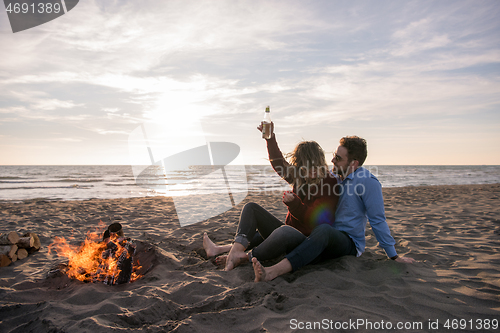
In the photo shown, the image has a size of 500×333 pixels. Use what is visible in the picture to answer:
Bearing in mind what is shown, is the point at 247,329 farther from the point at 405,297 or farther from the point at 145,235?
the point at 145,235

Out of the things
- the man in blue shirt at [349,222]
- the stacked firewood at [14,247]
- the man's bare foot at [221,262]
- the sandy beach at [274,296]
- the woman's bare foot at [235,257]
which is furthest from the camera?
the stacked firewood at [14,247]

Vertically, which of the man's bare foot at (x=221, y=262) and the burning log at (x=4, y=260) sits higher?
the burning log at (x=4, y=260)

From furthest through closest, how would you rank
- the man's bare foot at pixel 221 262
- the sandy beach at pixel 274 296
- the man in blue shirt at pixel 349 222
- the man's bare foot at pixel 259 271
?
the man's bare foot at pixel 221 262 < the man in blue shirt at pixel 349 222 < the man's bare foot at pixel 259 271 < the sandy beach at pixel 274 296

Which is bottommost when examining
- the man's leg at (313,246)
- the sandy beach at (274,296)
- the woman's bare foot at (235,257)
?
the sandy beach at (274,296)

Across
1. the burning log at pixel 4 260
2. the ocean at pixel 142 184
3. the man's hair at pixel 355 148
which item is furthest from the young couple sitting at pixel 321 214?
the ocean at pixel 142 184

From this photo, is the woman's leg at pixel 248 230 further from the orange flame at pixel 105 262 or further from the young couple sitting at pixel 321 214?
the orange flame at pixel 105 262

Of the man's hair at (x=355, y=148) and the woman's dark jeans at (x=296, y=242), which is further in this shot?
the man's hair at (x=355, y=148)

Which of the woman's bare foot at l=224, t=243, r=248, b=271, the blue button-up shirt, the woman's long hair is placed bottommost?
the woman's bare foot at l=224, t=243, r=248, b=271

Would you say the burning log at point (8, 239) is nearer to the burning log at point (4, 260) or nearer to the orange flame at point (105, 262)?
the burning log at point (4, 260)

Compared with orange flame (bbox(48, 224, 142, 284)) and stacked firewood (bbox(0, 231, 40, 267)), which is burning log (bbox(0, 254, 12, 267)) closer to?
stacked firewood (bbox(0, 231, 40, 267))

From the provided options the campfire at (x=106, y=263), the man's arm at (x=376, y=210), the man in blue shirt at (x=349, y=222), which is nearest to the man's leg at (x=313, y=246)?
the man in blue shirt at (x=349, y=222)

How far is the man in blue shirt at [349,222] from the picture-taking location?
2.60m

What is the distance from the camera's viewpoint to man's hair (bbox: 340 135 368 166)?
2.82 metres

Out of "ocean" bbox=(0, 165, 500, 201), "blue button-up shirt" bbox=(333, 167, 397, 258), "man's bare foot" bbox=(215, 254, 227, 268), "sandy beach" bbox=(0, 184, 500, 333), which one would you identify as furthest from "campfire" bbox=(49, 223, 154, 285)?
"ocean" bbox=(0, 165, 500, 201)
